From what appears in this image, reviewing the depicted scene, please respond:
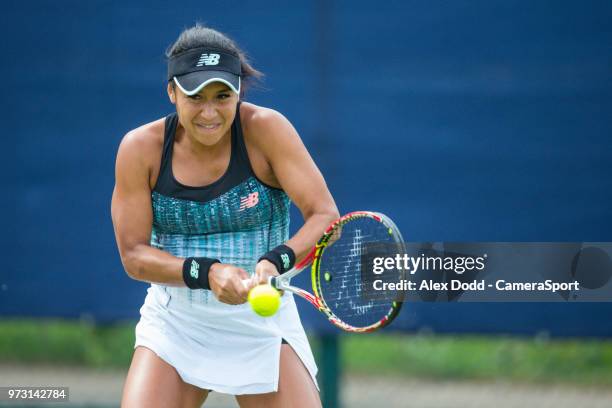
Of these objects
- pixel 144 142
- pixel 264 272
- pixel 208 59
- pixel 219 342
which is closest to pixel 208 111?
pixel 208 59

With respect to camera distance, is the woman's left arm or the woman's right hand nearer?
the woman's right hand

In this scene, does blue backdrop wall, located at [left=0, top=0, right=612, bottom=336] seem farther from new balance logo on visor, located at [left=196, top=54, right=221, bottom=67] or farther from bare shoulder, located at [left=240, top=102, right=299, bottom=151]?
new balance logo on visor, located at [left=196, top=54, right=221, bottom=67]

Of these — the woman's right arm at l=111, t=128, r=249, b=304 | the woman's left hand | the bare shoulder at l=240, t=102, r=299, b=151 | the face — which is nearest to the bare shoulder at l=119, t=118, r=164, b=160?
the woman's right arm at l=111, t=128, r=249, b=304

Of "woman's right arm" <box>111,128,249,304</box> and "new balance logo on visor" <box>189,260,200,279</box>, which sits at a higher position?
"woman's right arm" <box>111,128,249,304</box>

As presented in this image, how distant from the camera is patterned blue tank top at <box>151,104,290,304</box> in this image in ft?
9.96

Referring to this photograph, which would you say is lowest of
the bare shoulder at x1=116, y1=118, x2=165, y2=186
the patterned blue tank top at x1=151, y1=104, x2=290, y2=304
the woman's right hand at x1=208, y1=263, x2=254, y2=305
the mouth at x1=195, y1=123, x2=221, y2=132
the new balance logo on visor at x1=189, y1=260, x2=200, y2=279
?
the woman's right hand at x1=208, y1=263, x2=254, y2=305

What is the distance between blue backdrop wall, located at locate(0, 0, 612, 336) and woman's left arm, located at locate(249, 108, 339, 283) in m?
1.60

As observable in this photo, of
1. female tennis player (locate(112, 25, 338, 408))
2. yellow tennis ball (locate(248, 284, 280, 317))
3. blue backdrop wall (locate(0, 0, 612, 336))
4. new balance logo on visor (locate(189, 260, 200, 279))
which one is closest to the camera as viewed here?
yellow tennis ball (locate(248, 284, 280, 317))

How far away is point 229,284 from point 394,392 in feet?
9.55

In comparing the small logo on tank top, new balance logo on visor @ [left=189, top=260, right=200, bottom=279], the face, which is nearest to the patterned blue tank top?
the small logo on tank top

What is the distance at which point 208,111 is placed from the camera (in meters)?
2.90

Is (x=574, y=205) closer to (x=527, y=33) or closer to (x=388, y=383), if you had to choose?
(x=527, y=33)

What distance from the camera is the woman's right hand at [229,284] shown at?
2.76 m

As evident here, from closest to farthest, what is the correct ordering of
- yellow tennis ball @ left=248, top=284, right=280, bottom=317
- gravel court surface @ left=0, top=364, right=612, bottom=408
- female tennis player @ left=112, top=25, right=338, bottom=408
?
yellow tennis ball @ left=248, top=284, right=280, bottom=317, female tennis player @ left=112, top=25, right=338, bottom=408, gravel court surface @ left=0, top=364, right=612, bottom=408
